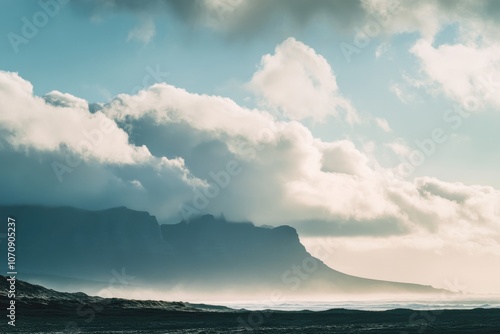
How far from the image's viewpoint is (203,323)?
77125 millimetres

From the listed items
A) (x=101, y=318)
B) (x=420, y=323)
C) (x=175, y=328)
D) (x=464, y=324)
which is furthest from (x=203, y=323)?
(x=464, y=324)

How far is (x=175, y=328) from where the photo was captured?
70125 millimetres

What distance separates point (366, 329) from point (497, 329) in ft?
44.5

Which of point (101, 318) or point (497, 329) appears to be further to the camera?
point (101, 318)

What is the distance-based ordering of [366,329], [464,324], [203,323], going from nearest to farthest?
1. [366,329]
2. [464,324]
3. [203,323]

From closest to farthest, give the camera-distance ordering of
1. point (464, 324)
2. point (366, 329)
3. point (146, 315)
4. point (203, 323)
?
point (366, 329)
point (464, 324)
point (203, 323)
point (146, 315)

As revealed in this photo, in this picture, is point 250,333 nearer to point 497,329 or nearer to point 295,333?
point 295,333

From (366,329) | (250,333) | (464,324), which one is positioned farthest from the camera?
(464,324)

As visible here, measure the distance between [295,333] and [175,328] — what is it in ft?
51.1

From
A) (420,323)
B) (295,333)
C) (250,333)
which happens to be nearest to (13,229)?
(250,333)

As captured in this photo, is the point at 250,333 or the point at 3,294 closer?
the point at 250,333

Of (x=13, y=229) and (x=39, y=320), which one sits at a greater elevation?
(x=13, y=229)

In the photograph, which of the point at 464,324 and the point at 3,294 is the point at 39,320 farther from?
the point at 464,324

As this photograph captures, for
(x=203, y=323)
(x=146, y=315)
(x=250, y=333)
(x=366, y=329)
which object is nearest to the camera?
(x=250, y=333)
